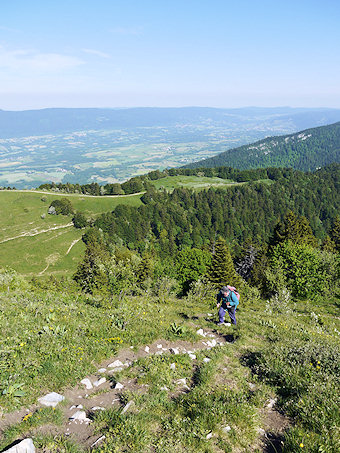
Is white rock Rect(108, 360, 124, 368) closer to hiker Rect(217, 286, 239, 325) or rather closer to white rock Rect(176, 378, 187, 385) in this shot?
white rock Rect(176, 378, 187, 385)

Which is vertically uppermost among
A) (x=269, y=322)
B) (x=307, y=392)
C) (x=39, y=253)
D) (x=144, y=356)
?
(x=307, y=392)

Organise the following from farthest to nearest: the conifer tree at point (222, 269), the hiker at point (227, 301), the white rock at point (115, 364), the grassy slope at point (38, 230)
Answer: the grassy slope at point (38, 230), the conifer tree at point (222, 269), the hiker at point (227, 301), the white rock at point (115, 364)

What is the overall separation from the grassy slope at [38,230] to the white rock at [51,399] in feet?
322

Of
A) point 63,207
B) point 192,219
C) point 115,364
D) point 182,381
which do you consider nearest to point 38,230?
point 63,207

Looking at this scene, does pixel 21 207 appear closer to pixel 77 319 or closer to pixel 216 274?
pixel 216 274

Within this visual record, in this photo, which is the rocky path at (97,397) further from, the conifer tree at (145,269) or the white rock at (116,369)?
the conifer tree at (145,269)

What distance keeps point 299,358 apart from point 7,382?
10699mm

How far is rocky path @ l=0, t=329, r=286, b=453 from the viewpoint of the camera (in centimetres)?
737

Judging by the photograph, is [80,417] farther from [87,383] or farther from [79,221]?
[79,221]

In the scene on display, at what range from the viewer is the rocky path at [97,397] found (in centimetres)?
737

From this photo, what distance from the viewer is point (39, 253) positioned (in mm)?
108188

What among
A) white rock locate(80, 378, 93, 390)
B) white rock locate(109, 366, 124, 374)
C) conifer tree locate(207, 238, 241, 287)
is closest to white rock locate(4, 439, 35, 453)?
white rock locate(80, 378, 93, 390)

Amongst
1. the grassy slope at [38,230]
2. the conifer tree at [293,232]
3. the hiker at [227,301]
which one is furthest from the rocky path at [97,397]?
the grassy slope at [38,230]

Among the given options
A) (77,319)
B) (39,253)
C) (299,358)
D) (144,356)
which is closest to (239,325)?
(299,358)
